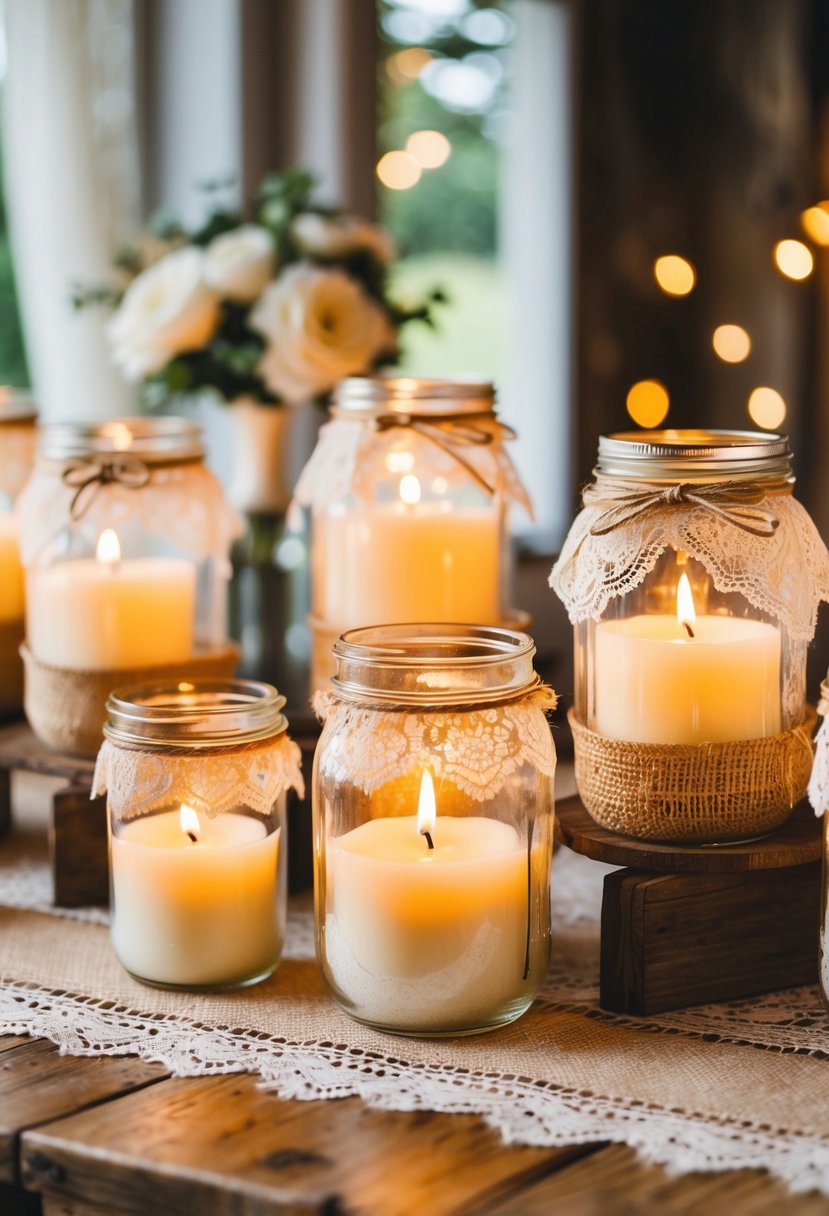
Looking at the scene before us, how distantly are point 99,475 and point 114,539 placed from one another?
0.06 metres

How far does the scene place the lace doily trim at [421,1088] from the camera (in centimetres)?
82

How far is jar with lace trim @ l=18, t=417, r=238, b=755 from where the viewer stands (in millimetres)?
1271

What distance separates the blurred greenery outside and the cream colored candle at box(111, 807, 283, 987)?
1.86 metres

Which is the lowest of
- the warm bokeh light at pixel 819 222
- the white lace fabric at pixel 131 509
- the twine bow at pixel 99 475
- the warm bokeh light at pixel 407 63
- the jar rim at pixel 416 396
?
the white lace fabric at pixel 131 509

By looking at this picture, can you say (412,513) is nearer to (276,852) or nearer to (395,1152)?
(276,852)

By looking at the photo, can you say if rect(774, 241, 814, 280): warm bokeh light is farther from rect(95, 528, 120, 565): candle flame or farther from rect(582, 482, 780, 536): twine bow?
rect(95, 528, 120, 565): candle flame

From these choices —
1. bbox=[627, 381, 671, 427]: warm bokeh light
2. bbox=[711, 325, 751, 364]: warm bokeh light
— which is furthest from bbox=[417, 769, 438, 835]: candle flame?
bbox=[627, 381, 671, 427]: warm bokeh light

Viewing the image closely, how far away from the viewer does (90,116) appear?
229 centimetres

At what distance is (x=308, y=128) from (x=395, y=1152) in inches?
79.8

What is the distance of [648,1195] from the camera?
771mm

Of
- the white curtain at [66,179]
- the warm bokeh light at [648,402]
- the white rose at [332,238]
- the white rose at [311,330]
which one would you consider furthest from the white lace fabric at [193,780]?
the warm bokeh light at [648,402]

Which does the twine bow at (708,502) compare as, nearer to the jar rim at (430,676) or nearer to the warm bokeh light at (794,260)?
the jar rim at (430,676)

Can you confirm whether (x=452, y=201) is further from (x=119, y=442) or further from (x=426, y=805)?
(x=426, y=805)

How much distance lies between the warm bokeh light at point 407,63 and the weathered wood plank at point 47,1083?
7.42ft
